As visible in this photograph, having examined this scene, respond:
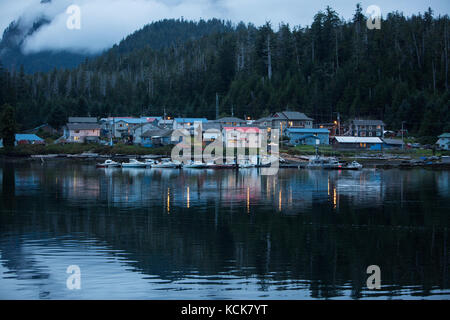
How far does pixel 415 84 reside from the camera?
64688 mm

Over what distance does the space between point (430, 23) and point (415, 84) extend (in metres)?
18.2

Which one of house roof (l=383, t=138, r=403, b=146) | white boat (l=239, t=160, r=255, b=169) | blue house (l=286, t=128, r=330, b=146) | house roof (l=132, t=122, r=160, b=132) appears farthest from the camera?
house roof (l=132, t=122, r=160, b=132)

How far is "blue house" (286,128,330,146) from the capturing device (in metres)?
55.5

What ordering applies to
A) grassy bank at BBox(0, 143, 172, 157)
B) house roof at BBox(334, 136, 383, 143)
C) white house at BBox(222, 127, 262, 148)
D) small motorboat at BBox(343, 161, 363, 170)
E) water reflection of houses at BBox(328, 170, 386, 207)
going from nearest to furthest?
water reflection of houses at BBox(328, 170, 386, 207)
small motorboat at BBox(343, 161, 363, 170)
house roof at BBox(334, 136, 383, 143)
white house at BBox(222, 127, 262, 148)
grassy bank at BBox(0, 143, 172, 157)

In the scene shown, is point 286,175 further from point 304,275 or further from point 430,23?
point 430,23

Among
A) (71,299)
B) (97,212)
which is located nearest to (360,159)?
(97,212)

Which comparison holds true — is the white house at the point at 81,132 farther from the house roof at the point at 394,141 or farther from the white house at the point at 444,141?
the white house at the point at 444,141

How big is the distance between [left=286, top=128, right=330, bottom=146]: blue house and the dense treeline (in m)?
7.26

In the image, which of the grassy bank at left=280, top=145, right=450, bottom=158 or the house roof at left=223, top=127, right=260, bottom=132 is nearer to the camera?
the grassy bank at left=280, top=145, right=450, bottom=158

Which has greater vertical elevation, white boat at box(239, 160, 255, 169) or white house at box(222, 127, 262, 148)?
white house at box(222, 127, 262, 148)

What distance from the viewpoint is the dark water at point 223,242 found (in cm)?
1055

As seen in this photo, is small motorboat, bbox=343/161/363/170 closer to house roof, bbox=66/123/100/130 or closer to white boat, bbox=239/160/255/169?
A: white boat, bbox=239/160/255/169

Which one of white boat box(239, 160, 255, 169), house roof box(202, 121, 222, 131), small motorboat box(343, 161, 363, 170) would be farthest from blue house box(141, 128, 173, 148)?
small motorboat box(343, 161, 363, 170)

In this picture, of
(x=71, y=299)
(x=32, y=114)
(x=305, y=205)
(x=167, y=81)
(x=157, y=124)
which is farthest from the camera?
(x=167, y=81)
